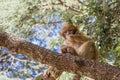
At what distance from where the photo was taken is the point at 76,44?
424cm

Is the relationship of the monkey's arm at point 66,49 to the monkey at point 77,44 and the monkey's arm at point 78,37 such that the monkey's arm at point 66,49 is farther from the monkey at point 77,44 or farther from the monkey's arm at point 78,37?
the monkey's arm at point 78,37

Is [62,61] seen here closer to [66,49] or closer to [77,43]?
[66,49]

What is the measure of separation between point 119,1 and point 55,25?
156 inches

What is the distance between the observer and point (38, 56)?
2951 millimetres

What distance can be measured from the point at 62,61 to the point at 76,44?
4.27ft

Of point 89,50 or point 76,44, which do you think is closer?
point 89,50

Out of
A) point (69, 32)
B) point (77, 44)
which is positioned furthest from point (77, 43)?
point (69, 32)

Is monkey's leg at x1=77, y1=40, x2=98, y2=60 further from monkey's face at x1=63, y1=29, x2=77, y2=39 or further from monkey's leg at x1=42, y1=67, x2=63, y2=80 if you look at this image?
monkey's leg at x1=42, y1=67, x2=63, y2=80

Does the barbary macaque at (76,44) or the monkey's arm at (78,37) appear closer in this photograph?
the barbary macaque at (76,44)

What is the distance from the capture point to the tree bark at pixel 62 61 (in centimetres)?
294

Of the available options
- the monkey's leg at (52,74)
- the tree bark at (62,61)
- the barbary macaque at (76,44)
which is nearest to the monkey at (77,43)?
the barbary macaque at (76,44)

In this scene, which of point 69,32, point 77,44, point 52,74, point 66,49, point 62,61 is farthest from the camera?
point 77,44

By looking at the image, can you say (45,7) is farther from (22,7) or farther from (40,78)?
(40,78)

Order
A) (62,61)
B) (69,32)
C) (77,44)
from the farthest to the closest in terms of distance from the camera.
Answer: (77,44) → (69,32) → (62,61)
